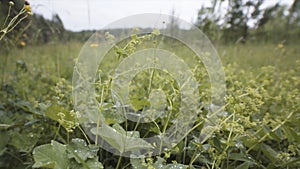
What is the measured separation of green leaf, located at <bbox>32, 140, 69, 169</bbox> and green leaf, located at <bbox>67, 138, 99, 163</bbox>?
0.06 feet

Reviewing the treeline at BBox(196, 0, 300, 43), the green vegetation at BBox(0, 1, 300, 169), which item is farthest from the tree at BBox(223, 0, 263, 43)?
the green vegetation at BBox(0, 1, 300, 169)

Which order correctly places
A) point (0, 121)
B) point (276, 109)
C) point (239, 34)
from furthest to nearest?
point (239, 34), point (276, 109), point (0, 121)

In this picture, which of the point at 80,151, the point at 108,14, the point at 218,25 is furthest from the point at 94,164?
the point at 218,25

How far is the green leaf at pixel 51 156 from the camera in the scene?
610mm

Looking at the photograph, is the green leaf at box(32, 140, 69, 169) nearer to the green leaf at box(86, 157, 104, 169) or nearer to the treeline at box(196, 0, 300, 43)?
the green leaf at box(86, 157, 104, 169)

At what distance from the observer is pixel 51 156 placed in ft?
2.12

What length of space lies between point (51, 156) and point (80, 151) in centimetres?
7

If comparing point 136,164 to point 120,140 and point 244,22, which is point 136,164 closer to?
point 120,140

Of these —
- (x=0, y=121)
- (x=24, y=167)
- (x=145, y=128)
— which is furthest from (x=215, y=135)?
(x=0, y=121)

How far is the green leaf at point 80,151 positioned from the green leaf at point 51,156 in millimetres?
17

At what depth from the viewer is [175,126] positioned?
2.85 feet

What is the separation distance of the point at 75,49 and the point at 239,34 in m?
2.06

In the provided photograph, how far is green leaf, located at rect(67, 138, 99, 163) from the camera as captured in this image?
660mm

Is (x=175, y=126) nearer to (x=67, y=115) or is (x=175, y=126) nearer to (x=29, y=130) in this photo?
(x=67, y=115)
